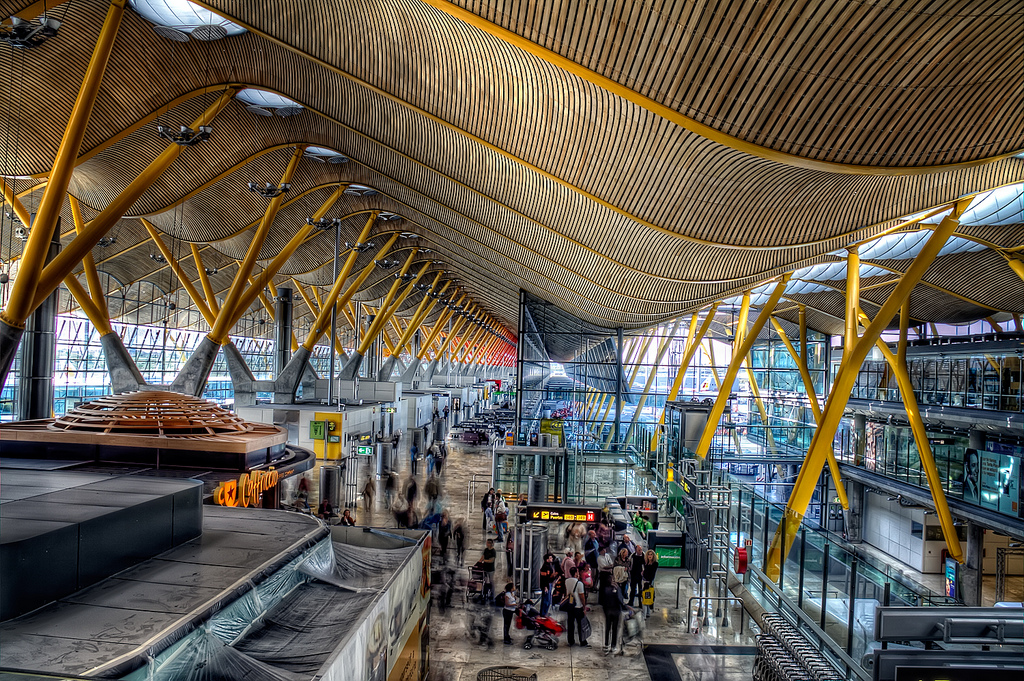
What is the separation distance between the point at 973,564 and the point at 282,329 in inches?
1315

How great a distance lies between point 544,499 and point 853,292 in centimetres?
1104

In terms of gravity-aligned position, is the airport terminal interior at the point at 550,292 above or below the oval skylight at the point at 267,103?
below

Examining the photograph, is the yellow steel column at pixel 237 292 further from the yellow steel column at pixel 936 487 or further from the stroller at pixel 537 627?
the yellow steel column at pixel 936 487

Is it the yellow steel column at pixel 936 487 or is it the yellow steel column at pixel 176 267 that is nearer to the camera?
the yellow steel column at pixel 936 487

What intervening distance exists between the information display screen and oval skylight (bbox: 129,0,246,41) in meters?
11.9

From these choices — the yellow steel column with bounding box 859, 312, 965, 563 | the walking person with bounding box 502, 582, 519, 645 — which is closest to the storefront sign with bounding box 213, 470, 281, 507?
the walking person with bounding box 502, 582, 519, 645

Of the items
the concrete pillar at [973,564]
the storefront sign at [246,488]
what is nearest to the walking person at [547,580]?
the storefront sign at [246,488]

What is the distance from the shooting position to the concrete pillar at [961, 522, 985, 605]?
2170cm

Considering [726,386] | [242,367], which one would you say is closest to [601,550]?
[726,386]

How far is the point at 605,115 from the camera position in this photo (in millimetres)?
11227

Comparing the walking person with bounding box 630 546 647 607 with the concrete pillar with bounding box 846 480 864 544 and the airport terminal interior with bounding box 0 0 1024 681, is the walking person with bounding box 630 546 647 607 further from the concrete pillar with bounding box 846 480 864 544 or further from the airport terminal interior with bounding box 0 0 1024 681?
the concrete pillar with bounding box 846 480 864 544

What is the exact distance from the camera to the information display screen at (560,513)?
49.0ft

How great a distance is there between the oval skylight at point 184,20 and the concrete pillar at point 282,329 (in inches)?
954

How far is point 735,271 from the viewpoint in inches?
727
